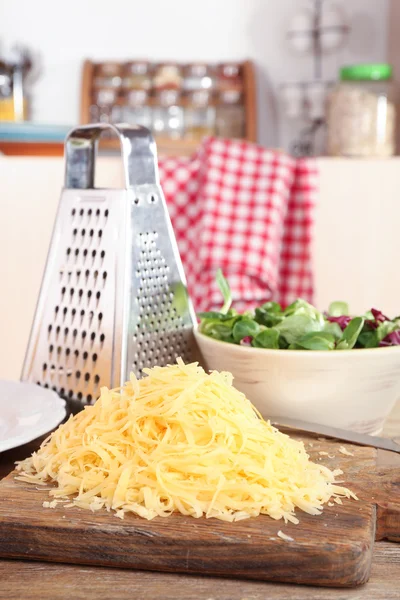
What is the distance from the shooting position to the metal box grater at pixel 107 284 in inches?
33.4

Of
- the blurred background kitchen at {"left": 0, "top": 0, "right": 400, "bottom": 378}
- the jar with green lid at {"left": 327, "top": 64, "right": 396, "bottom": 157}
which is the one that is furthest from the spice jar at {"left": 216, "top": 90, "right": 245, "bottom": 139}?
the jar with green lid at {"left": 327, "top": 64, "right": 396, "bottom": 157}

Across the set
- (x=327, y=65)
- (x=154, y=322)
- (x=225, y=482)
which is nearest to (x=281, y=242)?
(x=154, y=322)

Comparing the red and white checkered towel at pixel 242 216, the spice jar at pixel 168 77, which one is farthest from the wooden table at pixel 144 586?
the spice jar at pixel 168 77

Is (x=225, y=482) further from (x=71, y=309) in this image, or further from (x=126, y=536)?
(x=71, y=309)

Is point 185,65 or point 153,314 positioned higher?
point 185,65

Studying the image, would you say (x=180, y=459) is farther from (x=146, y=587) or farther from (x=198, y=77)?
(x=198, y=77)

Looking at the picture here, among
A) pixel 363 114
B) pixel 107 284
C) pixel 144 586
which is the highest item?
pixel 363 114

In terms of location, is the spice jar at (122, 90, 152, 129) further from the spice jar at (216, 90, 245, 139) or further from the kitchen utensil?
the kitchen utensil

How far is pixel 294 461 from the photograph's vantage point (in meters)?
0.61

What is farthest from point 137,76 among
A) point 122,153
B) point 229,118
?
point 122,153

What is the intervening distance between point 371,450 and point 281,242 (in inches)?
68.5

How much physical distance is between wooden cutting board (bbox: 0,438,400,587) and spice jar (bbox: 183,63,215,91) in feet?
13.7

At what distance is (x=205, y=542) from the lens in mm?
516

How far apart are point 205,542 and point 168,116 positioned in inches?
163
